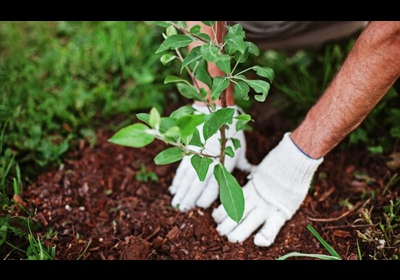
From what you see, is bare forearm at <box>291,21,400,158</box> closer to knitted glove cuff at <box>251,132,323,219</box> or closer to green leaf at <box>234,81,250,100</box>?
knitted glove cuff at <box>251,132,323,219</box>

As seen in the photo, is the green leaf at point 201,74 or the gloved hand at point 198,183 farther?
the gloved hand at point 198,183

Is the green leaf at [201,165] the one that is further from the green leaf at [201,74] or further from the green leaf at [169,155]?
the green leaf at [201,74]

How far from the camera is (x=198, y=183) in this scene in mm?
1740

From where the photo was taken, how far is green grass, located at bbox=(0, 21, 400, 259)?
1.74 meters

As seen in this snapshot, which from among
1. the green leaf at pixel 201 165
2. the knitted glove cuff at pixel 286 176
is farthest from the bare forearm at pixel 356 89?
the green leaf at pixel 201 165

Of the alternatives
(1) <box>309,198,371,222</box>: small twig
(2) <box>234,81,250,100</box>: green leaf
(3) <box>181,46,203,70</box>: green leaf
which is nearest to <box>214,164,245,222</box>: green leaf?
(2) <box>234,81,250,100</box>: green leaf

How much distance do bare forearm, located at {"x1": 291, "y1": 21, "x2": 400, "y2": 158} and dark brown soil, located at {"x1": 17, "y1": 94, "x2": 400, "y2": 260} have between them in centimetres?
28

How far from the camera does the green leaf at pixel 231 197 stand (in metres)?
1.30

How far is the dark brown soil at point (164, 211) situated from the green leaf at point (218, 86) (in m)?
0.58

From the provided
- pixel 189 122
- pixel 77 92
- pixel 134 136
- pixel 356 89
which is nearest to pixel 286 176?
pixel 356 89

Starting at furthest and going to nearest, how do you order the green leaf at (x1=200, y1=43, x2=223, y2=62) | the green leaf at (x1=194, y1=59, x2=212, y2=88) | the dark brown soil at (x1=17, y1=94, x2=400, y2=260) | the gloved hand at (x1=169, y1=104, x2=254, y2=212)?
the gloved hand at (x1=169, y1=104, x2=254, y2=212) < the dark brown soil at (x1=17, y1=94, x2=400, y2=260) < the green leaf at (x1=194, y1=59, x2=212, y2=88) < the green leaf at (x1=200, y1=43, x2=223, y2=62)

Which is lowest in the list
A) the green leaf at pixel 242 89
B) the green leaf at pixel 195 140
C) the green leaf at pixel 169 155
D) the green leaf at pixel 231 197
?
the green leaf at pixel 231 197
